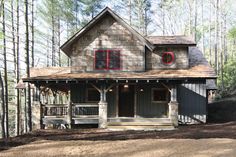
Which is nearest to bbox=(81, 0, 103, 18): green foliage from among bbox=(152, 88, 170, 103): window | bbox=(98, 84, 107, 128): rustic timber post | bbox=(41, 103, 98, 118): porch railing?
bbox=(152, 88, 170, 103): window

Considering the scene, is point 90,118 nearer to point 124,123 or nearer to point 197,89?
point 124,123

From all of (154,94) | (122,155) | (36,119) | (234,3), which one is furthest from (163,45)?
(234,3)

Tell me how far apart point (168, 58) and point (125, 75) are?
395 centimetres

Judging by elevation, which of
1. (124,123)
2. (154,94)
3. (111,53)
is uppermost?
(111,53)

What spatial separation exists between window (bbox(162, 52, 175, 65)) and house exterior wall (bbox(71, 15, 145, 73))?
1673mm

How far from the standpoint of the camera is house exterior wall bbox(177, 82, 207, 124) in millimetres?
20359

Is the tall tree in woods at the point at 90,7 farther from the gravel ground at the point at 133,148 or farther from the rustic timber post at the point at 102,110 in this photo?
the gravel ground at the point at 133,148

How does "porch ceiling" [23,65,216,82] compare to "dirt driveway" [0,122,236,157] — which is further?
"porch ceiling" [23,65,216,82]

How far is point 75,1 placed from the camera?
130 ft

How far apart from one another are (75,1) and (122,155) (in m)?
33.8

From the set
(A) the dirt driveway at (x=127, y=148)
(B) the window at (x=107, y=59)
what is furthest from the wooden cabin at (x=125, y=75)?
(A) the dirt driveway at (x=127, y=148)

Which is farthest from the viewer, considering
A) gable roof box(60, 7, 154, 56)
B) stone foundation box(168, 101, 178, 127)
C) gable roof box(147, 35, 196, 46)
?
gable roof box(147, 35, 196, 46)

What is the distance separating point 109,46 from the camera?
1925 cm

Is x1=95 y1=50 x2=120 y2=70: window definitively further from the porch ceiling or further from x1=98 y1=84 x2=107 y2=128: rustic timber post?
x1=98 y1=84 x2=107 y2=128: rustic timber post
